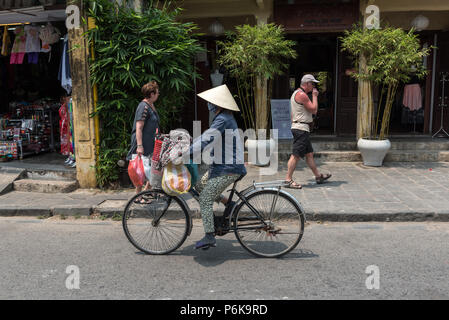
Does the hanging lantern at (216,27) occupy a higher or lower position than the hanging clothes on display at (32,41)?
higher

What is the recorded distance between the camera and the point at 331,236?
525 centimetres

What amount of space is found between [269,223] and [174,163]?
1.23 metres

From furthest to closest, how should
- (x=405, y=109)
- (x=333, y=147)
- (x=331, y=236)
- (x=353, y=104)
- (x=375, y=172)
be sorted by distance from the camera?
(x=405, y=109)
(x=353, y=104)
(x=333, y=147)
(x=375, y=172)
(x=331, y=236)

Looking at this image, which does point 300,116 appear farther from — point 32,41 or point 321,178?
point 32,41

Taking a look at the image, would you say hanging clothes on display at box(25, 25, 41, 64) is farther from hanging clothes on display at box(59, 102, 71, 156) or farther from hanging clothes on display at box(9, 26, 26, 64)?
hanging clothes on display at box(59, 102, 71, 156)

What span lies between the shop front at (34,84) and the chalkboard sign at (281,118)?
195 inches

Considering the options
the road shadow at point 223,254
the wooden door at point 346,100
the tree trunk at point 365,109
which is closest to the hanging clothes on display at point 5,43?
the road shadow at point 223,254

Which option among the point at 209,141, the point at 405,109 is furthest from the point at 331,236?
the point at 405,109

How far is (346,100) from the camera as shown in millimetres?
11516

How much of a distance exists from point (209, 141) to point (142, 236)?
1.44 meters

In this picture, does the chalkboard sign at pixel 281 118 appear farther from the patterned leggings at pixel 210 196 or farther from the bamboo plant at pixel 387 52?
the patterned leggings at pixel 210 196

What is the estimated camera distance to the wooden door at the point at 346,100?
11477mm
